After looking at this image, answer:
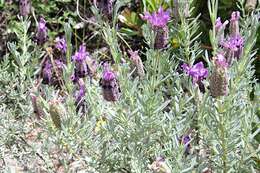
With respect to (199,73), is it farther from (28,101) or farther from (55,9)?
(55,9)

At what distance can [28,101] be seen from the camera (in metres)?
1.83

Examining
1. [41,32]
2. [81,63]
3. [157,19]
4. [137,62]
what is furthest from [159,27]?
[41,32]

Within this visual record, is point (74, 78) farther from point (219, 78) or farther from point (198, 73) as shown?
point (219, 78)

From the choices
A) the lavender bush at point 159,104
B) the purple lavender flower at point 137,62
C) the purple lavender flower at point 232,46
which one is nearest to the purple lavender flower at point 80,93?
the lavender bush at point 159,104

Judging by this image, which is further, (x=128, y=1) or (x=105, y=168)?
(x=128, y=1)

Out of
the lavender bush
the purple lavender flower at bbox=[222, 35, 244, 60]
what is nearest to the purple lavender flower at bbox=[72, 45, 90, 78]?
the lavender bush

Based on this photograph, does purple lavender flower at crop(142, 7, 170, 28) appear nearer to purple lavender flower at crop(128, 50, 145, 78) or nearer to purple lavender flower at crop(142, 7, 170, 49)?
purple lavender flower at crop(142, 7, 170, 49)

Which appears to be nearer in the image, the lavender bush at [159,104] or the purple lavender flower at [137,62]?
the lavender bush at [159,104]

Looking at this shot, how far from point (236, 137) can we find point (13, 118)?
36.5 inches

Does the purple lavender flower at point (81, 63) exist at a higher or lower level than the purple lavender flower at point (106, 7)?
lower

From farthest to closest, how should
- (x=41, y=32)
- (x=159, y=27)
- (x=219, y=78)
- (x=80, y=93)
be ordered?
(x=41, y=32)
(x=80, y=93)
(x=159, y=27)
(x=219, y=78)

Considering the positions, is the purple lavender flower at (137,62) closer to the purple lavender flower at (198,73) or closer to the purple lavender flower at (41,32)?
the purple lavender flower at (198,73)

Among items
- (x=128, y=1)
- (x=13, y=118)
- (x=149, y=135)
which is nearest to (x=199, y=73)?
(x=149, y=135)

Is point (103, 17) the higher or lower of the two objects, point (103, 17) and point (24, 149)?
the higher
